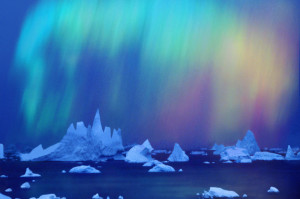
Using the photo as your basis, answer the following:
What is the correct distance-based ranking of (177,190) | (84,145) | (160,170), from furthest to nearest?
(84,145) < (160,170) < (177,190)

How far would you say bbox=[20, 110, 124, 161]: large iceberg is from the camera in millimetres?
38656

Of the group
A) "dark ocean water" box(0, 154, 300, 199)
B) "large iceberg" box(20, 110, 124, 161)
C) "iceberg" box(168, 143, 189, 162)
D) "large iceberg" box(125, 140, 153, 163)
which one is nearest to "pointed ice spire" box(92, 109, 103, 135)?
"large iceberg" box(20, 110, 124, 161)

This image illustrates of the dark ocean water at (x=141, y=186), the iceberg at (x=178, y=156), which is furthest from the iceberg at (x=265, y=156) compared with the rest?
the dark ocean water at (x=141, y=186)

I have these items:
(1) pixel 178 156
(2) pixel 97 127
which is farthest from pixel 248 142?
(2) pixel 97 127

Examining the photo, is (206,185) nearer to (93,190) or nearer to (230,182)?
(230,182)

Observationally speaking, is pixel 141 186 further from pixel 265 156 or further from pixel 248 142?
pixel 248 142

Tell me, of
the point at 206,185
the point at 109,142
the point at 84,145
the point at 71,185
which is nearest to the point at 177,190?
the point at 206,185

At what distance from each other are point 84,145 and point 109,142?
5.10 metres

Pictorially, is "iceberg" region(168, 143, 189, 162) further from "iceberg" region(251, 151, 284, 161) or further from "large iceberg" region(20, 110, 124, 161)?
"iceberg" region(251, 151, 284, 161)

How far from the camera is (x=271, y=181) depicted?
1001 inches

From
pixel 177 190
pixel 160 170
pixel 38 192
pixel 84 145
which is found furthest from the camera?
pixel 84 145

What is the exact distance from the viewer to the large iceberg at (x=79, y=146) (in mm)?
38656

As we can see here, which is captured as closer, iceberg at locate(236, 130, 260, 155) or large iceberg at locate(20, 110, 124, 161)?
large iceberg at locate(20, 110, 124, 161)

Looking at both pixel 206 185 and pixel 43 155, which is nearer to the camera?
pixel 206 185
